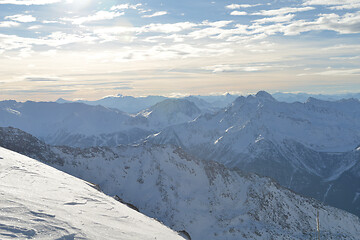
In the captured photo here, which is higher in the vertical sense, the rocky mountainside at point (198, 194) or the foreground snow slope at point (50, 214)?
the foreground snow slope at point (50, 214)

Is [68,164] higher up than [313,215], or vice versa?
[68,164]

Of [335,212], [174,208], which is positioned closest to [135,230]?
[174,208]

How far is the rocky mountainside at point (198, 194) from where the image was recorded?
103250mm

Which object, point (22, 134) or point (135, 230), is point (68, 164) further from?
point (135, 230)

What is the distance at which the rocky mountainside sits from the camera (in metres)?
103

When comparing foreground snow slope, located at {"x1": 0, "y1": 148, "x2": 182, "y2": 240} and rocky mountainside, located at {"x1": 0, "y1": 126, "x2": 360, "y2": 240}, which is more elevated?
foreground snow slope, located at {"x1": 0, "y1": 148, "x2": 182, "y2": 240}

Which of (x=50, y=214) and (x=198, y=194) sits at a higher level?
(x=50, y=214)

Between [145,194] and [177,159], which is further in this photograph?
[177,159]

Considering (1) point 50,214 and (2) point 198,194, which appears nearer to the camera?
(1) point 50,214

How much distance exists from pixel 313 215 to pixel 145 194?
7751 centimetres

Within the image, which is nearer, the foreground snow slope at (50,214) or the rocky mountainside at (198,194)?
the foreground snow slope at (50,214)

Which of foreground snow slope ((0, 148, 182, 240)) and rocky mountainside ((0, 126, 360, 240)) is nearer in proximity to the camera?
foreground snow slope ((0, 148, 182, 240))

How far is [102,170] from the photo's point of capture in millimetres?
120375

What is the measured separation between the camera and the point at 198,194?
118m
